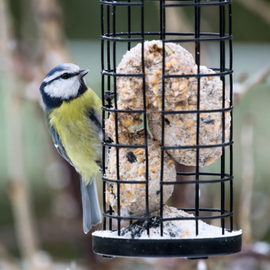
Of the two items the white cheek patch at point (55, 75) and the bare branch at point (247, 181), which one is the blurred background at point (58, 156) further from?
the white cheek patch at point (55, 75)

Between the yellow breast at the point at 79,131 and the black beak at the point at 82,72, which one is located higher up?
the black beak at the point at 82,72

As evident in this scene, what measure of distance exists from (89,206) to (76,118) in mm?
548

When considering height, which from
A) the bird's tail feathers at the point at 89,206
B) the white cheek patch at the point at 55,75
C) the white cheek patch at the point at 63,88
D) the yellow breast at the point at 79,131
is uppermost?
the white cheek patch at the point at 55,75

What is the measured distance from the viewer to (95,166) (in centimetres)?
294

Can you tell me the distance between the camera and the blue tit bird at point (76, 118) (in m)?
2.72

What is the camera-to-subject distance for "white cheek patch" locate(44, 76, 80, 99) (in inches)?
107

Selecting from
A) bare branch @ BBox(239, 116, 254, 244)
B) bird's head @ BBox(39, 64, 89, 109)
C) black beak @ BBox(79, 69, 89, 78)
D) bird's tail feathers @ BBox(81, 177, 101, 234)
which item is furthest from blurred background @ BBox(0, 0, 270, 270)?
black beak @ BBox(79, 69, 89, 78)

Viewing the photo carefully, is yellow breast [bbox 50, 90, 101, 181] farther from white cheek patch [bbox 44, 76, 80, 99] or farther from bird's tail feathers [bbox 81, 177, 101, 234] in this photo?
bird's tail feathers [bbox 81, 177, 101, 234]

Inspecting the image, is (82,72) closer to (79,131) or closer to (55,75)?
(55,75)

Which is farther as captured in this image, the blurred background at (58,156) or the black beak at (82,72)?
the blurred background at (58,156)

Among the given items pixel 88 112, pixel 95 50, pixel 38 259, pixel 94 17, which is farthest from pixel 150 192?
pixel 94 17

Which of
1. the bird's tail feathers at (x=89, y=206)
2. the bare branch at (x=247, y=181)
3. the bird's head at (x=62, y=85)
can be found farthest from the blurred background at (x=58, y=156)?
the bird's head at (x=62, y=85)

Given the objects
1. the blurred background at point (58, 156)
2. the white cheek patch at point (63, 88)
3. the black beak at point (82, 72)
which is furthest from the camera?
the blurred background at point (58, 156)

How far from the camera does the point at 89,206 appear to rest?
2846mm
